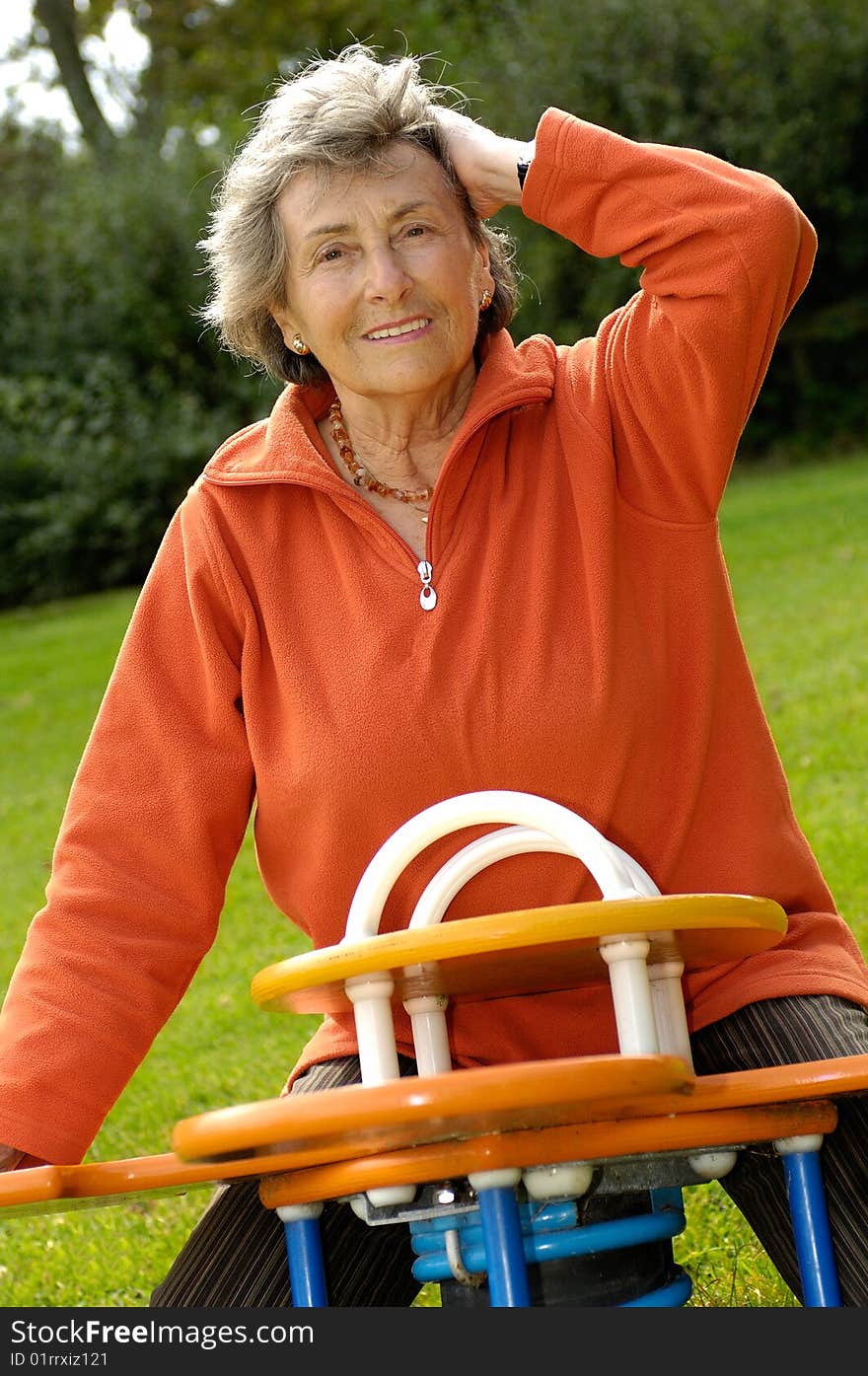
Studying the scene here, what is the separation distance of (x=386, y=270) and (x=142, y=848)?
93 cm

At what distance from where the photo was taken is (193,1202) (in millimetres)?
3734

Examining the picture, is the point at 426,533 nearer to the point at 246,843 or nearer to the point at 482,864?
the point at 482,864

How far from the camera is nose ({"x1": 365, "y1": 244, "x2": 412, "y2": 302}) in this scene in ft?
8.02

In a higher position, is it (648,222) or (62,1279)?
(648,222)

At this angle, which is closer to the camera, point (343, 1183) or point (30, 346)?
point (343, 1183)

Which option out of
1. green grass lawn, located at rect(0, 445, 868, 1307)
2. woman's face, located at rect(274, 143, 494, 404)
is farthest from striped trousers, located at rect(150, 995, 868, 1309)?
woman's face, located at rect(274, 143, 494, 404)

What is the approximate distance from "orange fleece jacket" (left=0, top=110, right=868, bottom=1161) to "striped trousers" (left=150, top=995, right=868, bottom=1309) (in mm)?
67

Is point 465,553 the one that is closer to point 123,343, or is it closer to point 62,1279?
point 62,1279

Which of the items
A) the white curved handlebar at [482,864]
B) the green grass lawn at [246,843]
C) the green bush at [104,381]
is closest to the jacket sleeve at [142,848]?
the white curved handlebar at [482,864]

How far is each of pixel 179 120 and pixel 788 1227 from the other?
18.6 m

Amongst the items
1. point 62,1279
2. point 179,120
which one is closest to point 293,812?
point 62,1279

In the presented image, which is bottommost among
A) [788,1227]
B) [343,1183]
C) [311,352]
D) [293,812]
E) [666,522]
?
[788,1227]

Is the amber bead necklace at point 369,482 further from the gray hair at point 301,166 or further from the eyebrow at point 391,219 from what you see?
the eyebrow at point 391,219

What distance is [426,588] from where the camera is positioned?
95.0 inches
